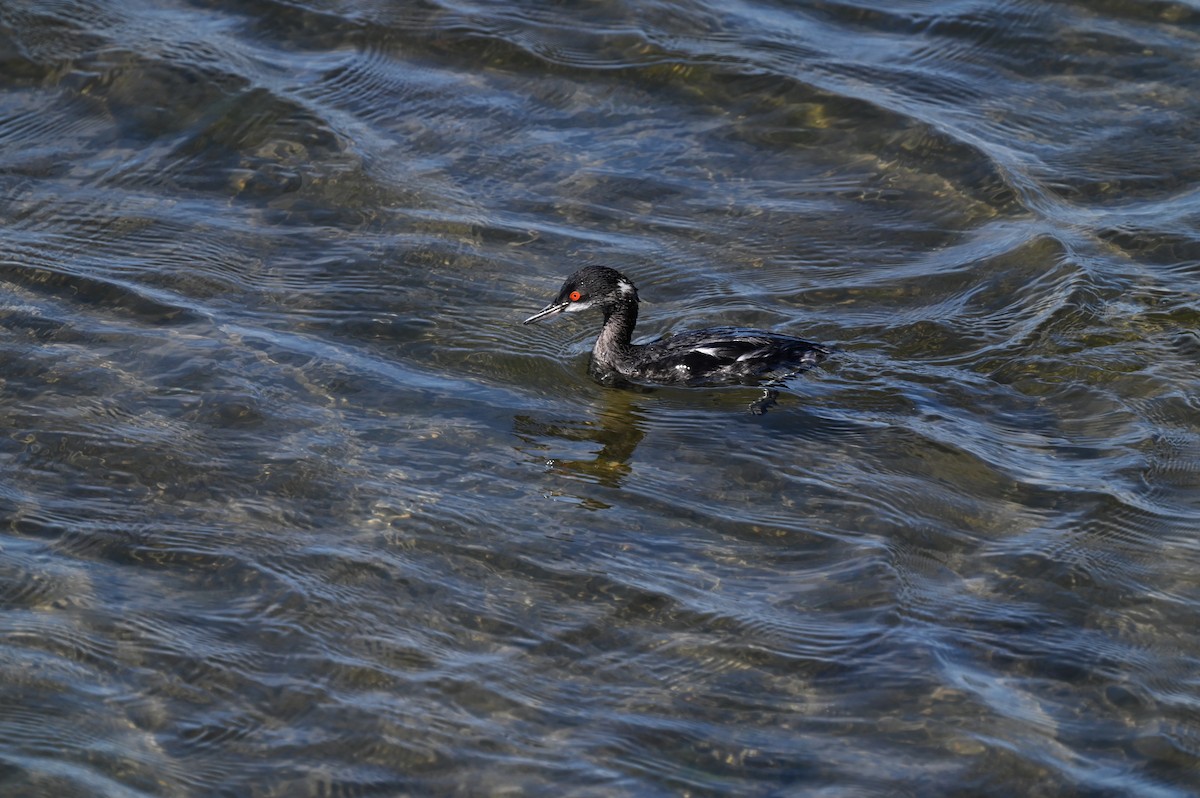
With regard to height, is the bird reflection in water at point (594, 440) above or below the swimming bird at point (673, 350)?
below

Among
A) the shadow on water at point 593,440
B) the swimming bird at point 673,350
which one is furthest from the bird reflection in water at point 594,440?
the swimming bird at point 673,350

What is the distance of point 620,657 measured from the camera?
7262 millimetres

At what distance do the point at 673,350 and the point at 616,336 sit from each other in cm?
46

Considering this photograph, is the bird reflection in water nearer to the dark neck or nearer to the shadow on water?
the shadow on water

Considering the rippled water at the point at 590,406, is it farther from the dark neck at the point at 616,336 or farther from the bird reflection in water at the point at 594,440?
the dark neck at the point at 616,336

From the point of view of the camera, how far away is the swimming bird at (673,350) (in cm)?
961

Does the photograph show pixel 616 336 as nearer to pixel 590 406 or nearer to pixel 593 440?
pixel 590 406

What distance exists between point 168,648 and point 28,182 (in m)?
5.71

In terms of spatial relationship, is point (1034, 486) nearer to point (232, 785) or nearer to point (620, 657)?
point (620, 657)

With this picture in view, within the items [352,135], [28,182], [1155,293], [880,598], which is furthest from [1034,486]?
[28,182]

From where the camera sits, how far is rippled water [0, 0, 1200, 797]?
6.87m

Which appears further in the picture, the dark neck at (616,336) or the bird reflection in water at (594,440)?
the dark neck at (616,336)

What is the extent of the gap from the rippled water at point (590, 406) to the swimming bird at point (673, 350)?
7.1 inches

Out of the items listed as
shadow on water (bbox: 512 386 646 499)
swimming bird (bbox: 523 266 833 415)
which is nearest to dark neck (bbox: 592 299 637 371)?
swimming bird (bbox: 523 266 833 415)
